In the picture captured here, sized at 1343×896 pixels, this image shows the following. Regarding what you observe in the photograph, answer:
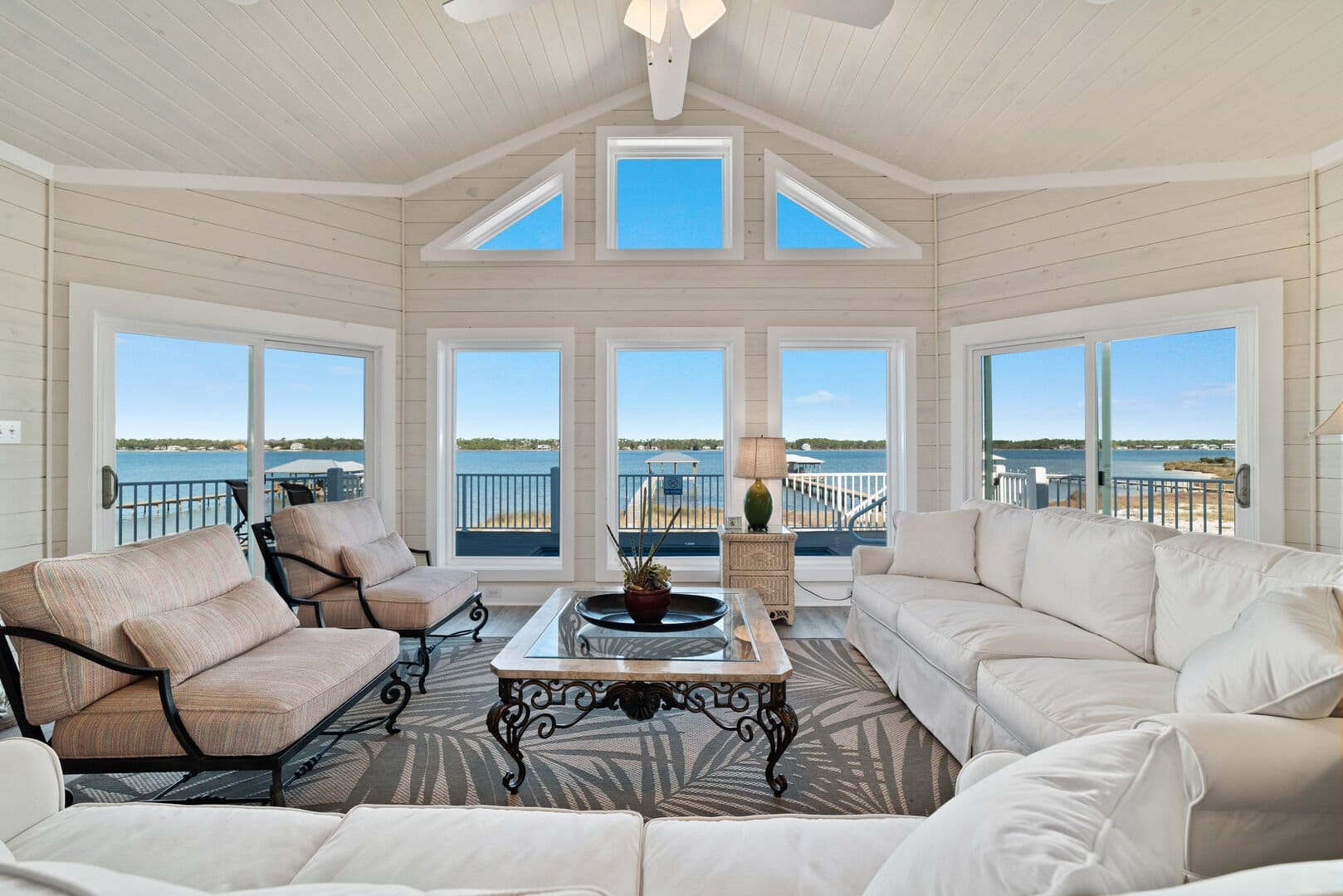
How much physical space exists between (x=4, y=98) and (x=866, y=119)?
4.68 metres

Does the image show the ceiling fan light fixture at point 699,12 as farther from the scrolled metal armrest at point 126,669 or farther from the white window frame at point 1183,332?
the scrolled metal armrest at point 126,669

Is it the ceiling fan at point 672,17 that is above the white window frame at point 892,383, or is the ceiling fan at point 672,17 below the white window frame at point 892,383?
above

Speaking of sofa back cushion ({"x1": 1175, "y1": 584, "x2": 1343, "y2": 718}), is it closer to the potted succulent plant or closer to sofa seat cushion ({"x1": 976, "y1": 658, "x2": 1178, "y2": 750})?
sofa seat cushion ({"x1": 976, "y1": 658, "x2": 1178, "y2": 750})

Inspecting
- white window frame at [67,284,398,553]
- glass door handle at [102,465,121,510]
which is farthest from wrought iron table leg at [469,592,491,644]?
glass door handle at [102,465,121,510]

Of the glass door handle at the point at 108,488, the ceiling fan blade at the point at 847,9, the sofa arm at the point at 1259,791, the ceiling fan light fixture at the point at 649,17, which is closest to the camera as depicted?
the sofa arm at the point at 1259,791

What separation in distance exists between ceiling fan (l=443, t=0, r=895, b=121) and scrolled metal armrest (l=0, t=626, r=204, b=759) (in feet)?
8.54

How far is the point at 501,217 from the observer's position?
15.4 feet

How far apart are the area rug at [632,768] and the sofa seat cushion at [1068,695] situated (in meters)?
0.45

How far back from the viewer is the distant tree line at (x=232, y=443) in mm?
3609

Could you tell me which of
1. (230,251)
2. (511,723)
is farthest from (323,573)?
(230,251)

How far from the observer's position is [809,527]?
17.7ft

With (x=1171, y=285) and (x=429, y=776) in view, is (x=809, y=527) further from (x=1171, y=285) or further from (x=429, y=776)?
(x=429, y=776)

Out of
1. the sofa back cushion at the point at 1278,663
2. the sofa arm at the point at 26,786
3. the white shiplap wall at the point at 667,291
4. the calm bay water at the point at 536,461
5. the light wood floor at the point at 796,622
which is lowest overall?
the light wood floor at the point at 796,622

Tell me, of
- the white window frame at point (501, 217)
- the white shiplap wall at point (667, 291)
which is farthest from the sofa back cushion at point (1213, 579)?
the white window frame at point (501, 217)
